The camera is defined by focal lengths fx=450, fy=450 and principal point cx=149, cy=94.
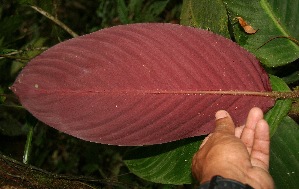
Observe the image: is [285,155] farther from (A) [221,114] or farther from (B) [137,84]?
(B) [137,84]

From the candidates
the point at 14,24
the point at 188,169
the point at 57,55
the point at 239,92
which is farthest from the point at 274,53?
the point at 14,24

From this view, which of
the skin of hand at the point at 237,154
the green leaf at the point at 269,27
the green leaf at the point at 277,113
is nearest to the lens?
the skin of hand at the point at 237,154

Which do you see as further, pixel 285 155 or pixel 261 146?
pixel 285 155

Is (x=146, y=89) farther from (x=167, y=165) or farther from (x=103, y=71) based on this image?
(x=167, y=165)

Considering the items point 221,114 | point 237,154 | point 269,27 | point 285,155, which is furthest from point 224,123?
point 269,27

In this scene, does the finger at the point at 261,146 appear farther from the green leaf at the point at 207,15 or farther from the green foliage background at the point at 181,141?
the green leaf at the point at 207,15

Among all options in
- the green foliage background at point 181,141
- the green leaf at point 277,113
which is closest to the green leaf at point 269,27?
the green foliage background at point 181,141
